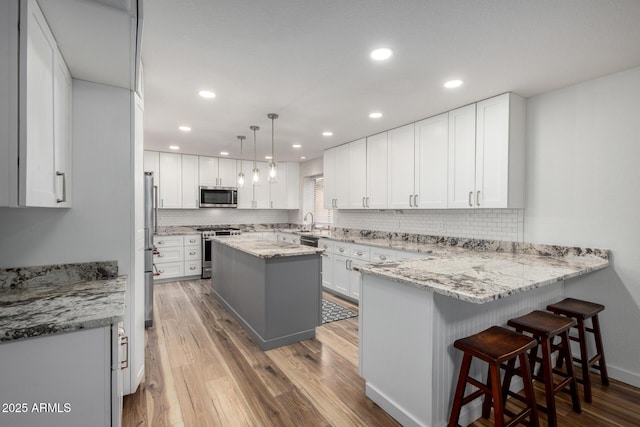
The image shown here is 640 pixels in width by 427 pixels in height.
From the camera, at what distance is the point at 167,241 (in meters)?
5.49

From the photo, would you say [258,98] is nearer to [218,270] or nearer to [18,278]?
[18,278]

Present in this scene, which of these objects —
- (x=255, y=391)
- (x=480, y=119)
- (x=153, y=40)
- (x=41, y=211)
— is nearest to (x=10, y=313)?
(x=41, y=211)

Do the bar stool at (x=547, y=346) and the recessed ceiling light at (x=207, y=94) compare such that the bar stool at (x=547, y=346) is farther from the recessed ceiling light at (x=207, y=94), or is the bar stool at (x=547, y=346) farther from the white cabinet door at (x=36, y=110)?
the recessed ceiling light at (x=207, y=94)

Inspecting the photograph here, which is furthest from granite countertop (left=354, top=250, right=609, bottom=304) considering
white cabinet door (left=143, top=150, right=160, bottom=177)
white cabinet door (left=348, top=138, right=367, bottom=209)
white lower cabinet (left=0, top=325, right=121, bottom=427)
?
white cabinet door (left=143, top=150, right=160, bottom=177)

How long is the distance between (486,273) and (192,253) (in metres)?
5.09

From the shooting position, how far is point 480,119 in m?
3.06

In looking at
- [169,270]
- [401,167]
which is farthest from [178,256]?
[401,167]

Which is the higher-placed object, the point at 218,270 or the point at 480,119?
the point at 480,119

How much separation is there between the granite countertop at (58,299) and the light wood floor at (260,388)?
35.7 inches

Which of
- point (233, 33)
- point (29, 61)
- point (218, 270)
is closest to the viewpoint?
point (29, 61)

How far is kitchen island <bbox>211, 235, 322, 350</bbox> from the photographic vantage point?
292cm

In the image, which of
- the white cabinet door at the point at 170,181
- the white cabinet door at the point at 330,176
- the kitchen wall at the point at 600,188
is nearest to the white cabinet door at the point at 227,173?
the white cabinet door at the point at 170,181

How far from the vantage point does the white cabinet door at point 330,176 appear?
17.3ft

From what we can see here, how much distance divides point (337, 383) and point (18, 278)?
216 centimetres
